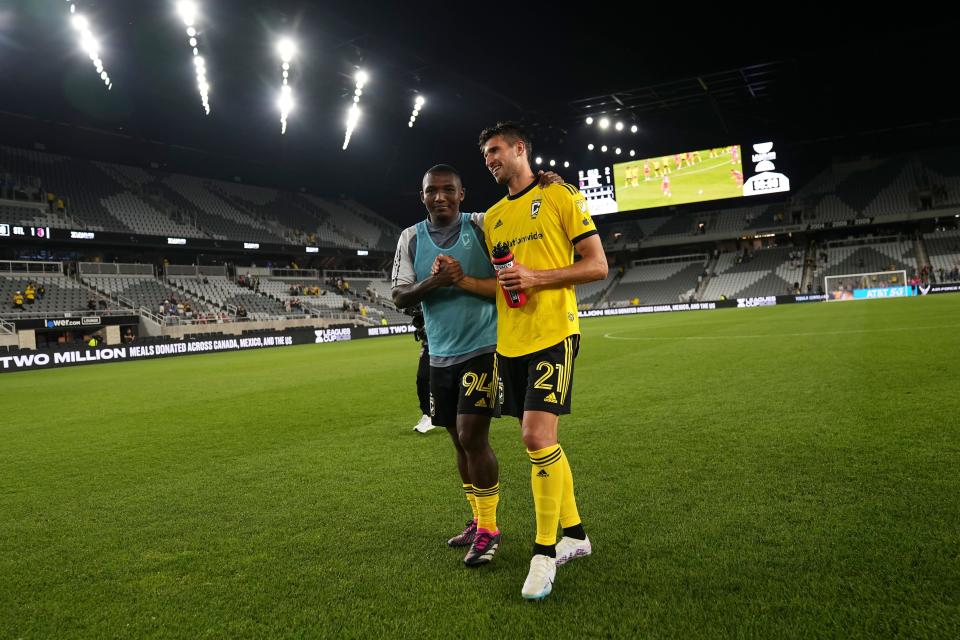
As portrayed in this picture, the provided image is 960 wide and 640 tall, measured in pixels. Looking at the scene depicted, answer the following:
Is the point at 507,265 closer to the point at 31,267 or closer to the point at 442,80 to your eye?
the point at 442,80

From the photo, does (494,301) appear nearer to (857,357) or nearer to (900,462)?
(900,462)

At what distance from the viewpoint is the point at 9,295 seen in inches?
1212

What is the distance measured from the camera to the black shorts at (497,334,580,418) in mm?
3133

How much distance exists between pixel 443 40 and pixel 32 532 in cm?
1978

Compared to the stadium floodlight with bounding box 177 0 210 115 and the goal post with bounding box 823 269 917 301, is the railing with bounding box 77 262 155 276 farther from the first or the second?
the goal post with bounding box 823 269 917 301

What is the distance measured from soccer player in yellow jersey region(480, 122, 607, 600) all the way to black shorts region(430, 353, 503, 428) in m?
0.09

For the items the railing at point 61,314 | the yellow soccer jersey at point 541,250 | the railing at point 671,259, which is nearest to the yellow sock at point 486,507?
the yellow soccer jersey at point 541,250

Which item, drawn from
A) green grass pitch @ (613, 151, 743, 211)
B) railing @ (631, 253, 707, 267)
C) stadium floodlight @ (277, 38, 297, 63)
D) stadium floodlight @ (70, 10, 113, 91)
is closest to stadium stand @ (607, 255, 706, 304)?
railing @ (631, 253, 707, 267)

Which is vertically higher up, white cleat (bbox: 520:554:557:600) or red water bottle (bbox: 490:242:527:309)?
red water bottle (bbox: 490:242:527:309)

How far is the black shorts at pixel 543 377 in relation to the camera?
123 inches

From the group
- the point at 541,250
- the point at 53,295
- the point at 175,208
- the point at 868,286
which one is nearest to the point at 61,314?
the point at 53,295

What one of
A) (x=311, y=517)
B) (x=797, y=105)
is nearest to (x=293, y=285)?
(x=797, y=105)

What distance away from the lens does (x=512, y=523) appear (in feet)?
12.5

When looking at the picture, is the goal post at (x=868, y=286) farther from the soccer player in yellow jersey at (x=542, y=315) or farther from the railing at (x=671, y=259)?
the soccer player in yellow jersey at (x=542, y=315)
